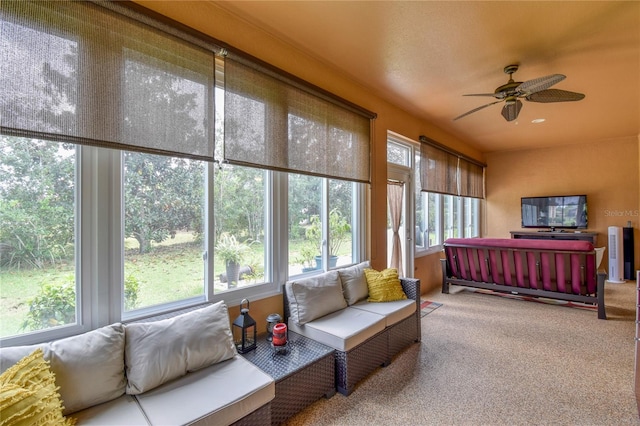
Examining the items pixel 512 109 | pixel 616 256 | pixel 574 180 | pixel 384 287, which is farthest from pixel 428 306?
pixel 574 180

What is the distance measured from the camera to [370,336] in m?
2.48

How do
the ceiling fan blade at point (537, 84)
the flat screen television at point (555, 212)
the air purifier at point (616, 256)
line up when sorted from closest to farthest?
the ceiling fan blade at point (537, 84) → the air purifier at point (616, 256) → the flat screen television at point (555, 212)

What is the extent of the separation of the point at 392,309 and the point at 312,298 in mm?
805

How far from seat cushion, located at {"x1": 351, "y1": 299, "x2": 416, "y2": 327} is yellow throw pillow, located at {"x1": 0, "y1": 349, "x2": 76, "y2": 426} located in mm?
2191

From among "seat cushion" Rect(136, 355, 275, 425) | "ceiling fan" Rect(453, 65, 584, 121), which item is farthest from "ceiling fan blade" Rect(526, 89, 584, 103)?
"seat cushion" Rect(136, 355, 275, 425)

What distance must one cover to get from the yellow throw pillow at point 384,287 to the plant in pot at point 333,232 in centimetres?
47

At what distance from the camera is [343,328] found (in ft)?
7.88

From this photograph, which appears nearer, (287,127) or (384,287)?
(287,127)

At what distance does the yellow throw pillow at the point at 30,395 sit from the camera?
→ 3.53 ft

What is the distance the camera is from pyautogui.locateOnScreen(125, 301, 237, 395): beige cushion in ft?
5.24

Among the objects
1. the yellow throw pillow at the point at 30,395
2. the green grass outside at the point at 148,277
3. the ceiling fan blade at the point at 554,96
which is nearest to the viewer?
the yellow throw pillow at the point at 30,395

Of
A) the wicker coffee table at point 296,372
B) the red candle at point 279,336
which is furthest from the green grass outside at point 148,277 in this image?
the wicker coffee table at point 296,372

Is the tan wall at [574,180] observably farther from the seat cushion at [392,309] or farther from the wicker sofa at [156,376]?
the wicker sofa at [156,376]

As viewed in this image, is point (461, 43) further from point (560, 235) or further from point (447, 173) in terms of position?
point (560, 235)
